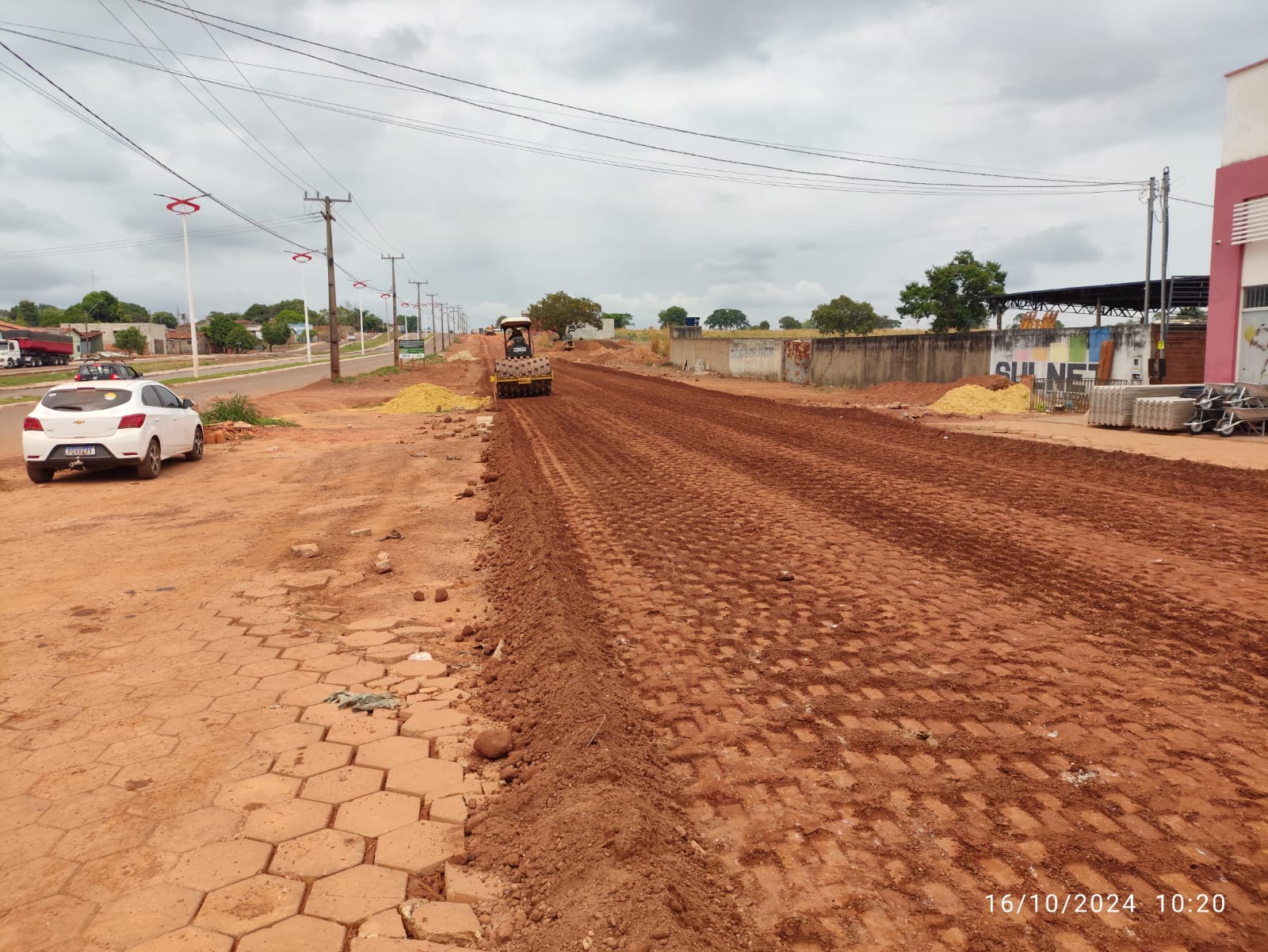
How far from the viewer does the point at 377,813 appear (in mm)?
3441

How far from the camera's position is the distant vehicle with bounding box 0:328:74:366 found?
58.0 meters

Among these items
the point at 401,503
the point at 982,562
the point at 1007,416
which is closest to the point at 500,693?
the point at 982,562

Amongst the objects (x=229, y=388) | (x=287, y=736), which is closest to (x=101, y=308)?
(x=229, y=388)

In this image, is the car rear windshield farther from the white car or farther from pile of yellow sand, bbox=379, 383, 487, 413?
pile of yellow sand, bbox=379, 383, 487, 413

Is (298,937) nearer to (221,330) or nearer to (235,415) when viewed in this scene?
(235,415)

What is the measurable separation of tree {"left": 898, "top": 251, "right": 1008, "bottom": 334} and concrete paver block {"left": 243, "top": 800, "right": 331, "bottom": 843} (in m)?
61.9

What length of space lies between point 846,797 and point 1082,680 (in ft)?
6.66

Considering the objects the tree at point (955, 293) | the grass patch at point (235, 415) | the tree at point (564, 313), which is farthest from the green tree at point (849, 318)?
the grass patch at point (235, 415)

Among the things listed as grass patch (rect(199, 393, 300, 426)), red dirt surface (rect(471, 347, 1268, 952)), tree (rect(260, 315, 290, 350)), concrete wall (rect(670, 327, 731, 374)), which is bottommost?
red dirt surface (rect(471, 347, 1268, 952))

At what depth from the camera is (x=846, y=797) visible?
3.40 m

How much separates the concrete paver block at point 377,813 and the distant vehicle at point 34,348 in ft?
233

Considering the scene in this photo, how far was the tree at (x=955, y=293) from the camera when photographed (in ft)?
192

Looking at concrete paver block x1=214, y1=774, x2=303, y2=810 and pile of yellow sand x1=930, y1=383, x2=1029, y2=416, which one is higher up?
pile of yellow sand x1=930, y1=383, x2=1029, y2=416

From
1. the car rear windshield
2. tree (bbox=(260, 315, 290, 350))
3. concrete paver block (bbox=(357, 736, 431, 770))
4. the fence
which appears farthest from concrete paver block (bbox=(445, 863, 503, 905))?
tree (bbox=(260, 315, 290, 350))
